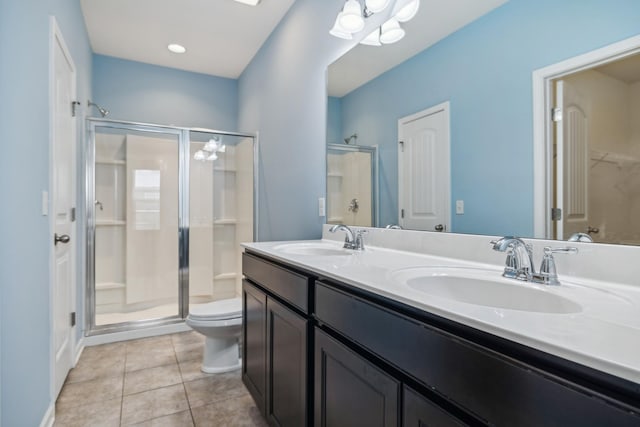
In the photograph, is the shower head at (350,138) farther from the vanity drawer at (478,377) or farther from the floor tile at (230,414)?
the floor tile at (230,414)

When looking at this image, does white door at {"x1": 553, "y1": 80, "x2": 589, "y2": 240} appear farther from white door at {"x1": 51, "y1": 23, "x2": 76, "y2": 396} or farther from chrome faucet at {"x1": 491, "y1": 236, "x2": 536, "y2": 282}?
white door at {"x1": 51, "y1": 23, "x2": 76, "y2": 396}

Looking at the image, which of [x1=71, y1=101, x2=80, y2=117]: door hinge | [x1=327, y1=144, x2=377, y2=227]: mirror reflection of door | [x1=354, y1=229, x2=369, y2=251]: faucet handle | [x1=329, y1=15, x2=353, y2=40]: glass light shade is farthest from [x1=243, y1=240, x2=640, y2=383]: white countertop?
[x1=71, y1=101, x2=80, y2=117]: door hinge

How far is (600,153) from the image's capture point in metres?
0.88

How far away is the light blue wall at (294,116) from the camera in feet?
7.16

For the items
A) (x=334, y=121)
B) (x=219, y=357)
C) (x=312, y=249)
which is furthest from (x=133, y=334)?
(x=334, y=121)

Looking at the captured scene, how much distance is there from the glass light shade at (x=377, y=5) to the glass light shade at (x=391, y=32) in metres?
A: 0.07

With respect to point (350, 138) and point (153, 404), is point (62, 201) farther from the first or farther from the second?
point (350, 138)

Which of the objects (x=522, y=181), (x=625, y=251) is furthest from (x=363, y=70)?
(x=625, y=251)

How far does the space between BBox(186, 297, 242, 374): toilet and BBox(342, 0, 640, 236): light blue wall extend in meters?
1.49

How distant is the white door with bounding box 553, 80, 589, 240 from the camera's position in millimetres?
922

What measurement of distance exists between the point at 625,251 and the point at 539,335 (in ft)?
1.83

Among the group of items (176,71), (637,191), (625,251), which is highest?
(176,71)

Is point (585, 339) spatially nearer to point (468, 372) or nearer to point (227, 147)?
point (468, 372)

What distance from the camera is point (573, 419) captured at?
42cm
